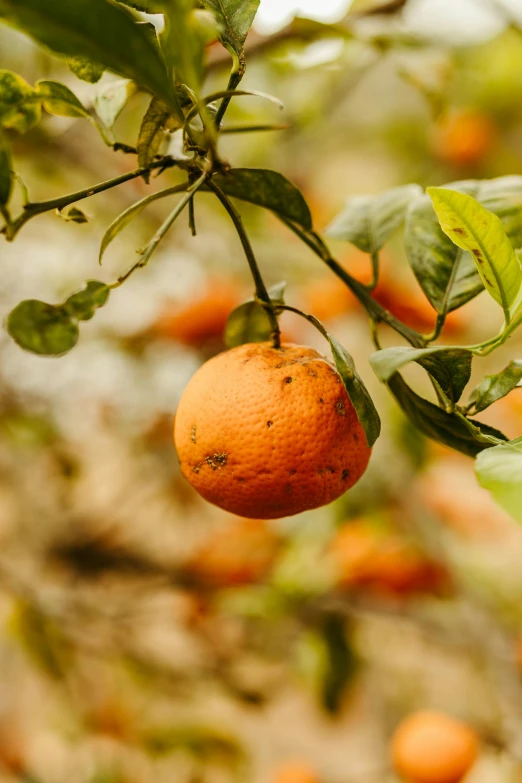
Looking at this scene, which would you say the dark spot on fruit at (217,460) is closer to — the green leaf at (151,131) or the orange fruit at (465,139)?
the green leaf at (151,131)

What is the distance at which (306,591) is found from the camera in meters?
1.17

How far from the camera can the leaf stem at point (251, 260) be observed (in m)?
0.32

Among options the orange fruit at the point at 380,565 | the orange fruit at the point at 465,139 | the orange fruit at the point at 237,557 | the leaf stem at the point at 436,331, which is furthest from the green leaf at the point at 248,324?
the orange fruit at the point at 465,139

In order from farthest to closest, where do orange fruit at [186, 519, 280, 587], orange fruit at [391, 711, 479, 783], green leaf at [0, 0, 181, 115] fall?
orange fruit at [186, 519, 280, 587] → orange fruit at [391, 711, 479, 783] → green leaf at [0, 0, 181, 115]

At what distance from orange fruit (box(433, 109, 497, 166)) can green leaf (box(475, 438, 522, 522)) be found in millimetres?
1612

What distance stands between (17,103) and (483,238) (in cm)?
25

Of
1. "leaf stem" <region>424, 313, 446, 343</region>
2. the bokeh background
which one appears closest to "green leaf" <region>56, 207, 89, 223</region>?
"leaf stem" <region>424, 313, 446, 343</region>

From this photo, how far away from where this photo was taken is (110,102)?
359 mm

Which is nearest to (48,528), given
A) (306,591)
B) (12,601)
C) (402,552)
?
(12,601)

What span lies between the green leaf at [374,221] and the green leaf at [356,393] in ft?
0.59

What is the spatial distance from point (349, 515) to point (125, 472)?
38.4 inches

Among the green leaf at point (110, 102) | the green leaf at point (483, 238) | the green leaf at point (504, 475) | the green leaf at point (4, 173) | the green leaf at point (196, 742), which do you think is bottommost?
the green leaf at point (196, 742)

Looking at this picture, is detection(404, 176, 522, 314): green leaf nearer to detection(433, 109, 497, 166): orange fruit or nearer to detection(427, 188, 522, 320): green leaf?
detection(427, 188, 522, 320): green leaf

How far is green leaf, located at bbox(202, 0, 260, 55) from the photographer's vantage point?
32cm
